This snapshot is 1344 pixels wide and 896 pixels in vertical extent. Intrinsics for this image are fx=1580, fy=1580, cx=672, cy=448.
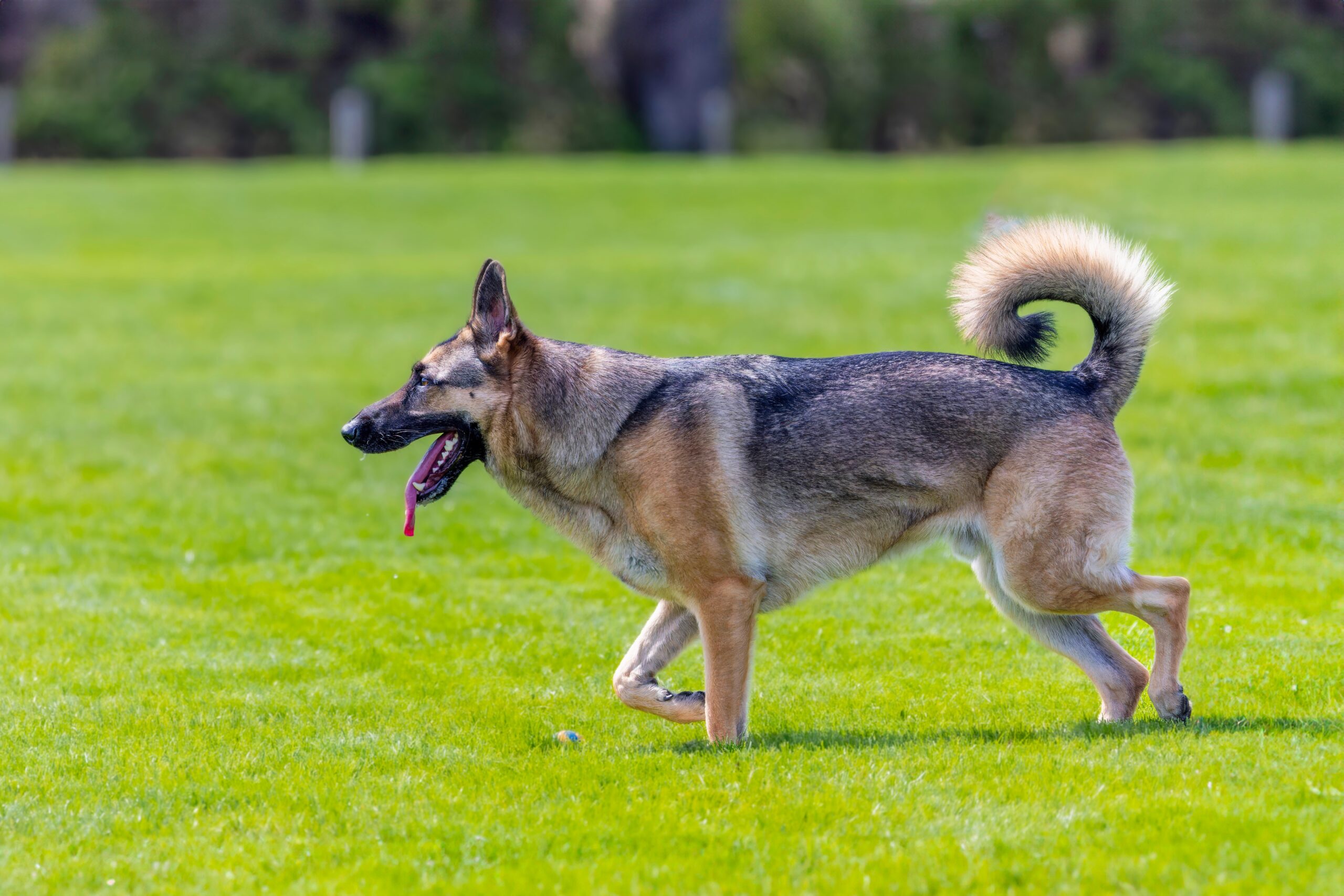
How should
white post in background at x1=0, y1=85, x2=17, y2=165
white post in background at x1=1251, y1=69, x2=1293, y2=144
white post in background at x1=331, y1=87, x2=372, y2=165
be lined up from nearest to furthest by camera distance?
1. white post in background at x1=331, y1=87, x2=372, y2=165
2. white post in background at x1=0, y1=85, x2=17, y2=165
3. white post in background at x1=1251, y1=69, x2=1293, y2=144

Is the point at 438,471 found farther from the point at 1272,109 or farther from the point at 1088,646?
the point at 1272,109

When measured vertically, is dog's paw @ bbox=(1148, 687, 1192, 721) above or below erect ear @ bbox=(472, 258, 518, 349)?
below

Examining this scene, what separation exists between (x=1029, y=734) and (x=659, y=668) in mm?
1490

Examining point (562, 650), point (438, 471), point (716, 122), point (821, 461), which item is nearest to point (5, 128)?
point (716, 122)

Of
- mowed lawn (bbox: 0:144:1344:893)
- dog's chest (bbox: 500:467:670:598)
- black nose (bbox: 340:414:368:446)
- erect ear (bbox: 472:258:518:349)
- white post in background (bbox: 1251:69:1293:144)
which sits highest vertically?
white post in background (bbox: 1251:69:1293:144)

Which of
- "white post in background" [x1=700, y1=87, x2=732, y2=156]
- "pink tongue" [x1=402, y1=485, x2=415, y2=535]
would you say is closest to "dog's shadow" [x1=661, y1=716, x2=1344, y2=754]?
"pink tongue" [x1=402, y1=485, x2=415, y2=535]

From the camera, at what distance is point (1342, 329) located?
1510 centimetres

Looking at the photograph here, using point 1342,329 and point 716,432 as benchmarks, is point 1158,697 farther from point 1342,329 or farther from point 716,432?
point 1342,329

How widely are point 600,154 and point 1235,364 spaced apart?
3032 centimetres

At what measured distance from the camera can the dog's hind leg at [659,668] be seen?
6.29 metres

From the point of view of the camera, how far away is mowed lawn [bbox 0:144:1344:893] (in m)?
5.03

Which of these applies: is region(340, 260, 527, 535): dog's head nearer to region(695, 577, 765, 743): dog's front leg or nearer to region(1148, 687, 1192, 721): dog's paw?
region(695, 577, 765, 743): dog's front leg

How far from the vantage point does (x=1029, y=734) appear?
6133 millimetres

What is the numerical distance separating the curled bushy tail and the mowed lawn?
4.65ft
